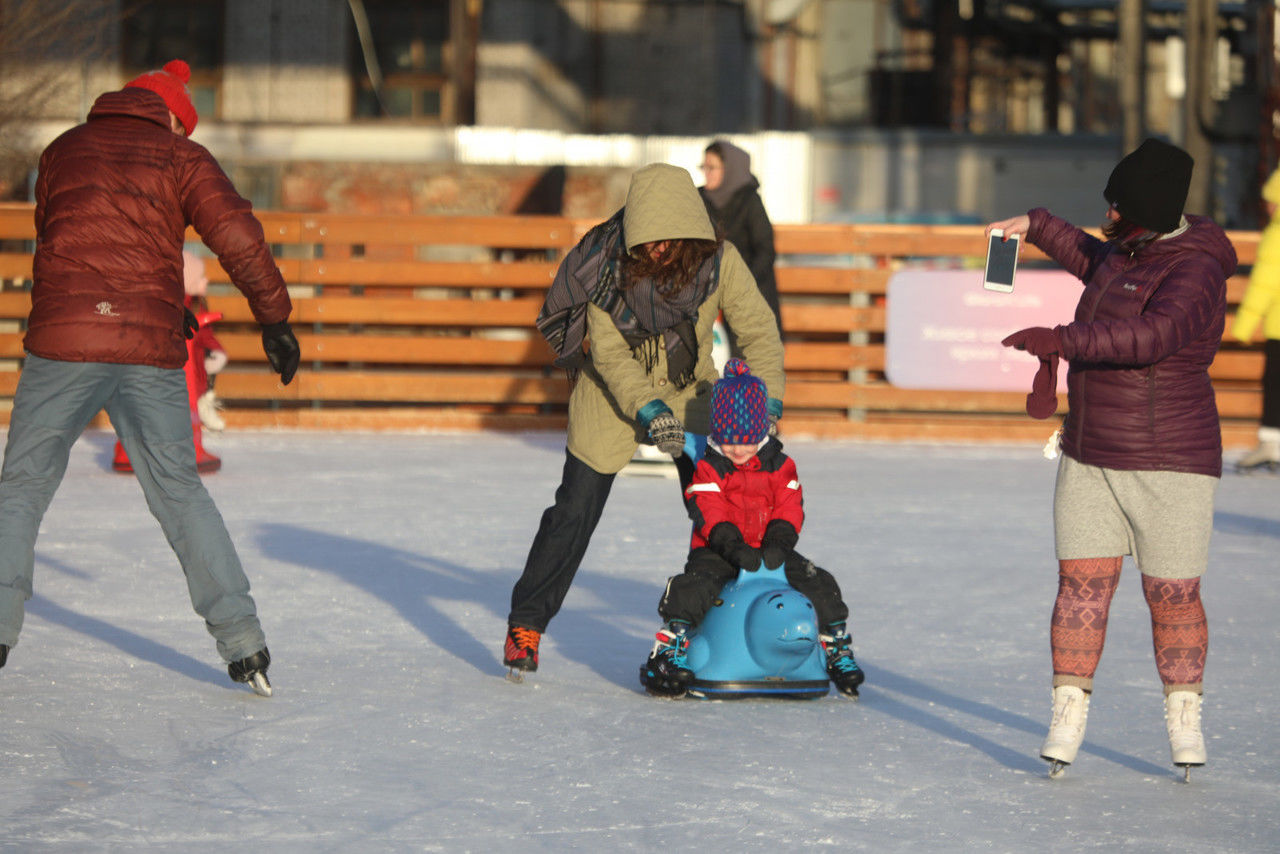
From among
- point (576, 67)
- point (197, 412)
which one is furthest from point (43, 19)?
point (576, 67)

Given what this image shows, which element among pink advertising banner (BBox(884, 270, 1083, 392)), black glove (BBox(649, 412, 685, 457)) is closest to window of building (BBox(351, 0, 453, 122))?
pink advertising banner (BBox(884, 270, 1083, 392))

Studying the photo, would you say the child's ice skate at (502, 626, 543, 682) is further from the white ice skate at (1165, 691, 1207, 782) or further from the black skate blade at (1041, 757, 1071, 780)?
the white ice skate at (1165, 691, 1207, 782)

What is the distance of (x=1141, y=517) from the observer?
3.98 m

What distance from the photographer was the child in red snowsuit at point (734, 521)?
184 inches

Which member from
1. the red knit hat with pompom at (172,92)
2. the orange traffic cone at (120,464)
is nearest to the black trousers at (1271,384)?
the orange traffic cone at (120,464)

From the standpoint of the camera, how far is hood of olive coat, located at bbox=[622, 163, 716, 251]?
4.60 metres

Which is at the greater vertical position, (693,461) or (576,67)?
(576,67)

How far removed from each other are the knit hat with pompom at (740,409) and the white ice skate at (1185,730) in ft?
3.95

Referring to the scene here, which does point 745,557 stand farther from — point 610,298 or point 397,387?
point 397,387

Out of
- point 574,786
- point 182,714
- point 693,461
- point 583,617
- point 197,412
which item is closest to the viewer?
point 574,786

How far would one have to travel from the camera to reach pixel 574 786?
3.93m

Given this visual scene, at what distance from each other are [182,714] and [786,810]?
1.61m

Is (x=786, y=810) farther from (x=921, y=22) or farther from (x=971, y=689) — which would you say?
(x=921, y=22)

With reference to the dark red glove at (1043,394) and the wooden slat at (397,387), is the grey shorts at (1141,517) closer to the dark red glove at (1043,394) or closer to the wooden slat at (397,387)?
the dark red glove at (1043,394)
